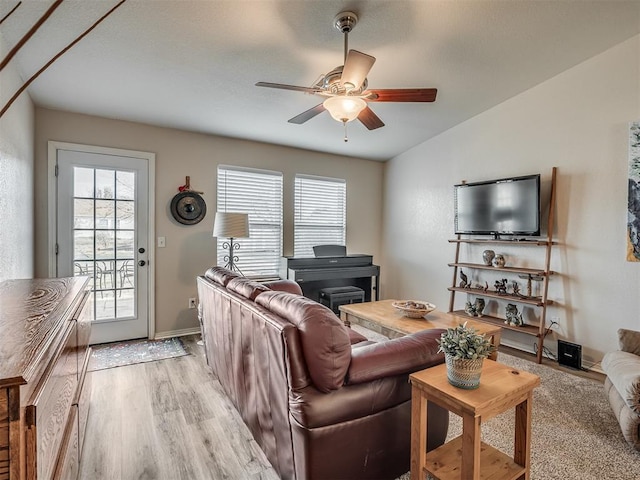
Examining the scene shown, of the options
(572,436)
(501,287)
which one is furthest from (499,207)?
(572,436)

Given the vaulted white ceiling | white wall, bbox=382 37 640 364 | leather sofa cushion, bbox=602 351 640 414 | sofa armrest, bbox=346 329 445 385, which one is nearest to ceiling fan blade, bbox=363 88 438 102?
the vaulted white ceiling

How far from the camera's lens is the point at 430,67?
299cm

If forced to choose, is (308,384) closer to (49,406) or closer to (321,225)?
(49,406)

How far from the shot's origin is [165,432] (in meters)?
2.07

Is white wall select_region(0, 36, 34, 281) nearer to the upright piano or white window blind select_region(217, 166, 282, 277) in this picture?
white window blind select_region(217, 166, 282, 277)

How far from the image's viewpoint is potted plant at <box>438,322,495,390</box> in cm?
138

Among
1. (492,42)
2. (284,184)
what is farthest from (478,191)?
(284,184)

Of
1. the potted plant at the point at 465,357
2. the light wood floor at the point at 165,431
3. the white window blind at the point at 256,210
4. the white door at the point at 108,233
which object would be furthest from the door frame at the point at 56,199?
the potted plant at the point at 465,357

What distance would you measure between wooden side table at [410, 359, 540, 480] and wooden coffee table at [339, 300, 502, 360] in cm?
98

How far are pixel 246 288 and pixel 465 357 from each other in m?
1.25

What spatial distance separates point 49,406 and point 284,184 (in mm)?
3925

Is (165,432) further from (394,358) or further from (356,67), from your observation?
(356,67)

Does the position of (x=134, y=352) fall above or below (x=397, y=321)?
below

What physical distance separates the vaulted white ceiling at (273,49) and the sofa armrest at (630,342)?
224 centimetres
